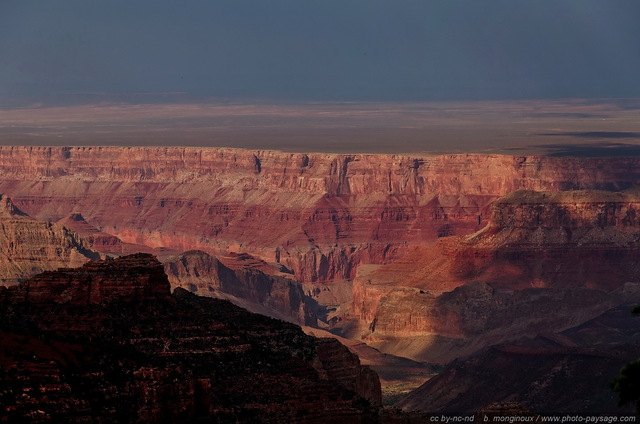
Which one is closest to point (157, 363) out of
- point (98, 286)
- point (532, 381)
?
point (98, 286)

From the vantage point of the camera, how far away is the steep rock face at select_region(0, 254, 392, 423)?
2128 inches

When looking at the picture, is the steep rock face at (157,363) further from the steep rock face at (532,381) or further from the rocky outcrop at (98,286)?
the steep rock face at (532,381)

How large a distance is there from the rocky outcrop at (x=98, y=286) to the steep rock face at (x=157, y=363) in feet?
0.23

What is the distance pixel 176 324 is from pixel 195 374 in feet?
19.9

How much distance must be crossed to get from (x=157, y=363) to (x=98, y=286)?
29.4 feet

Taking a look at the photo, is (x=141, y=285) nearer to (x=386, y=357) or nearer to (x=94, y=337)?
(x=94, y=337)

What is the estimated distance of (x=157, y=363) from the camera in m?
A: 62.1

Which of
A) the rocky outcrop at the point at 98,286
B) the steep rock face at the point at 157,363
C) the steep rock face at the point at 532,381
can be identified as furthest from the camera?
the steep rock face at the point at 532,381

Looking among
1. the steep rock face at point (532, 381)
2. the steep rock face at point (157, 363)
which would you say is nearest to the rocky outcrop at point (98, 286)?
the steep rock face at point (157, 363)

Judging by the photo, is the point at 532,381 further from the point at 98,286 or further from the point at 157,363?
the point at 157,363

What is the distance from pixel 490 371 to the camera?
139500 millimetres

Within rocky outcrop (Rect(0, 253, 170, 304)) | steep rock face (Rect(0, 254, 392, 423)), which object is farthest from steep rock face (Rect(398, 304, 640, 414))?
rocky outcrop (Rect(0, 253, 170, 304))

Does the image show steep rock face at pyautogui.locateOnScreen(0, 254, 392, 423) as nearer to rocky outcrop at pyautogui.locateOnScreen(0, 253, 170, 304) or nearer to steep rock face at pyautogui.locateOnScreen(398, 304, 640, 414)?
rocky outcrop at pyautogui.locateOnScreen(0, 253, 170, 304)

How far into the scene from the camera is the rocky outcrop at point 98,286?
70312 mm
